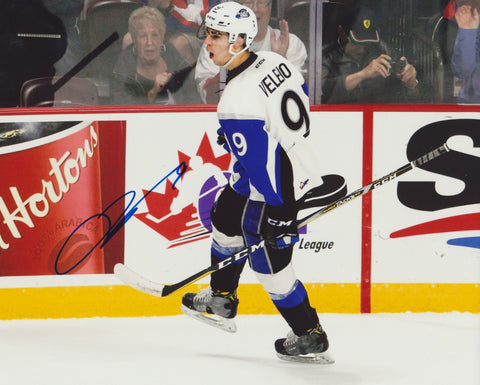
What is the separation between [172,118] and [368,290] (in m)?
1.15

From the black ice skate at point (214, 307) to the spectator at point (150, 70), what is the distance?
954 mm

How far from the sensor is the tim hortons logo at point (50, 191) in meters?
3.52

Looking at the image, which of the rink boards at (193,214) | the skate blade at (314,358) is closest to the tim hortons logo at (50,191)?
the rink boards at (193,214)

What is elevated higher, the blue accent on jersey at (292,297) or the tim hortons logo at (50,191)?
the tim hortons logo at (50,191)

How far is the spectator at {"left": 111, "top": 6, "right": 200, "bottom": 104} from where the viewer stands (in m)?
3.62

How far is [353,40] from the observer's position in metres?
3.67

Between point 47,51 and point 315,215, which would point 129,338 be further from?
point 47,51

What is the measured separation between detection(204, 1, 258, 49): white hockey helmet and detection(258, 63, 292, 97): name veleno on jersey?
5.4 inches

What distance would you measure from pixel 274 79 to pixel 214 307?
3.01 ft

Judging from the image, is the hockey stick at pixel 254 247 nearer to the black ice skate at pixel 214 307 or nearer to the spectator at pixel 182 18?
the black ice skate at pixel 214 307

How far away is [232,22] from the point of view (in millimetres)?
2766

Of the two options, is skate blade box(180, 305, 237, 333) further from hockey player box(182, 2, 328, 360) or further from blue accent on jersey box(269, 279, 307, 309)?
blue accent on jersey box(269, 279, 307, 309)

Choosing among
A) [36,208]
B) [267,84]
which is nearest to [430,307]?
[267,84]
